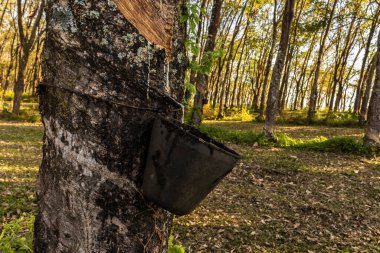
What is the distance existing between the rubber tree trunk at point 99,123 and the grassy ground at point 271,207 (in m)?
1.41

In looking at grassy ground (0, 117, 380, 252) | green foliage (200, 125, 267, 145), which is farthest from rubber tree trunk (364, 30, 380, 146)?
green foliage (200, 125, 267, 145)

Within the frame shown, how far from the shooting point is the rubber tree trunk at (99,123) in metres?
1.42

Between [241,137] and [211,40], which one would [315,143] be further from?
[211,40]

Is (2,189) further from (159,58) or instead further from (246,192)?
(159,58)

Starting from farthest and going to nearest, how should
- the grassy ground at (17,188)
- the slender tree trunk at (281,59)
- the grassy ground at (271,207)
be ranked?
the slender tree trunk at (281,59), the grassy ground at (271,207), the grassy ground at (17,188)

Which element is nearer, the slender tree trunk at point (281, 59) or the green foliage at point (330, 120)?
the slender tree trunk at point (281, 59)

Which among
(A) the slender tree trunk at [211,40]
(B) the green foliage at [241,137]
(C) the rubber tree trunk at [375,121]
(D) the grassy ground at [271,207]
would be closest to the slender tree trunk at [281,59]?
(B) the green foliage at [241,137]

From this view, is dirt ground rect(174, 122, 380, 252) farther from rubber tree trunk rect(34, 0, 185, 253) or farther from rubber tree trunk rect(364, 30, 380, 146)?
rubber tree trunk rect(34, 0, 185, 253)

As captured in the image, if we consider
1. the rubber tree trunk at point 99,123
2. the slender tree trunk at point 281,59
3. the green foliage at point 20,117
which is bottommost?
the green foliage at point 20,117

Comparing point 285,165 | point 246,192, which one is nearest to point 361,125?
point 285,165

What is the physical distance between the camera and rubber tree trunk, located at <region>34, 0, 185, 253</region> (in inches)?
56.1

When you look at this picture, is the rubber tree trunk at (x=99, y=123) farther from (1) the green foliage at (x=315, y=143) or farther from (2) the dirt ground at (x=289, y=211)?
(1) the green foliage at (x=315, y=143)

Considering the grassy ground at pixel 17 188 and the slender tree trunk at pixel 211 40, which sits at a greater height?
the slender tree trunk at pixel 211 40

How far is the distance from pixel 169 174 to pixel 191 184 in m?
0.11
